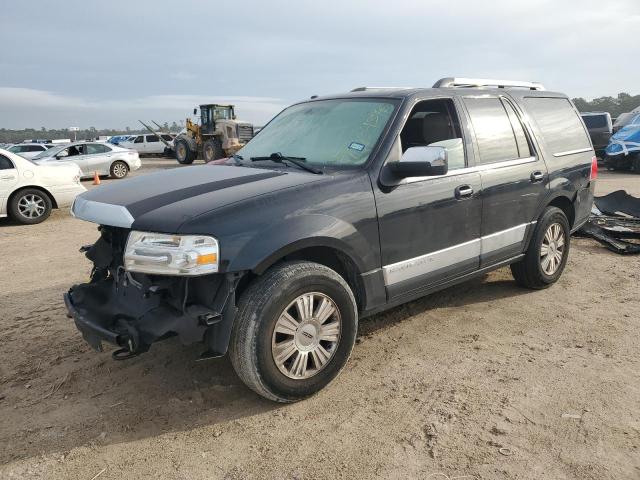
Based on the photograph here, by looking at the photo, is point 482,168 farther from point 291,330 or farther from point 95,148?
point 95,148

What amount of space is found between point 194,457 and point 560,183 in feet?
13.1

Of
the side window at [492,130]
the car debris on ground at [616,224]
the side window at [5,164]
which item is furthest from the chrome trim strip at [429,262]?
the side window at [5,164]

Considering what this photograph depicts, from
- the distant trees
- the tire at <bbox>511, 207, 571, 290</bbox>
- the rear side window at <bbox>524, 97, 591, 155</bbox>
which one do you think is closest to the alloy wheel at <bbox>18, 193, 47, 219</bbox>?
the tire at <bbox>511, 207, 571, 290</bbox>

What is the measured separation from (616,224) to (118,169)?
16416 mm

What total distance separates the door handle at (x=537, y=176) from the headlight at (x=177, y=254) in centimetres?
308

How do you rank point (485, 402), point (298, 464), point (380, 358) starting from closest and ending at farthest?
point (298, 464)
point (485, 402)
point (380, 358)

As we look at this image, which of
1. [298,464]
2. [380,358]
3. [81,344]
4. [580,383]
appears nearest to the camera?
[298,464]

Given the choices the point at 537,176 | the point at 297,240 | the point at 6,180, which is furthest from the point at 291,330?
the point at 6,180

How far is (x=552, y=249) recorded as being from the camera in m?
4.85

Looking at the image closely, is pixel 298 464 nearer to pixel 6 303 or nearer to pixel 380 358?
pixel 380 358

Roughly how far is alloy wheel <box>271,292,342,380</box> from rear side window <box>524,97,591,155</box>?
9.68 feet

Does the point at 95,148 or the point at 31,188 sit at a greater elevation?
the point at 95,148

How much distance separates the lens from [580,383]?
125 inches

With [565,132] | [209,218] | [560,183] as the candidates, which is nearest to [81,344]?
[209,218]
